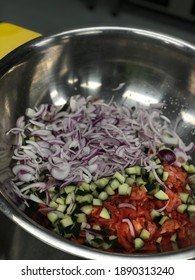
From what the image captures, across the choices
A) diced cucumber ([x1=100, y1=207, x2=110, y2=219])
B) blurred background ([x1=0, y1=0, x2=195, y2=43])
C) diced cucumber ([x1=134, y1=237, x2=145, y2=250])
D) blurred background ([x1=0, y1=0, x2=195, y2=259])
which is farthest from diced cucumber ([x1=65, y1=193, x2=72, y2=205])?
blurred background ([x1=0, y1=0, x2=195, y2=43])

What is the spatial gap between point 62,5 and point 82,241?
105 inches

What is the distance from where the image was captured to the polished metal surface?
54.6 inches

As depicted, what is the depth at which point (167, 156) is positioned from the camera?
1281 mm

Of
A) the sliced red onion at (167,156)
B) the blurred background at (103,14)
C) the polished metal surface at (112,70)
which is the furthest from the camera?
the blurred background at (103,14)

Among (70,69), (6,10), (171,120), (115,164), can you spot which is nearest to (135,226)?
(115,164)

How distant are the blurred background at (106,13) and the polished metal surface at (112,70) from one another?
1582 millimetres

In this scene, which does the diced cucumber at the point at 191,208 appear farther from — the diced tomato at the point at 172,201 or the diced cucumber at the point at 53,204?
the diced cucumber at the point at 53,204

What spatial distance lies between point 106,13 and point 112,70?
6.20ft

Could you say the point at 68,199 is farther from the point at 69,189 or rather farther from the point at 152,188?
the point at 152,188

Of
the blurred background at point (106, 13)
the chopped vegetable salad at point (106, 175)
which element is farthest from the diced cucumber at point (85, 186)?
the blurred background at point (106, 13)

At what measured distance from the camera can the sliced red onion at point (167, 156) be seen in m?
1.28

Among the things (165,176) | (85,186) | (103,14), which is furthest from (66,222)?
(103,14)

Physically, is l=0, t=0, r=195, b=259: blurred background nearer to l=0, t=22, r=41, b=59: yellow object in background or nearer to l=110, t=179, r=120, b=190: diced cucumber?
l=0, t=22, r=41, b=59: yellow object in background

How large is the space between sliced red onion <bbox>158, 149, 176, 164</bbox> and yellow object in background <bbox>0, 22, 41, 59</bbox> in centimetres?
67
